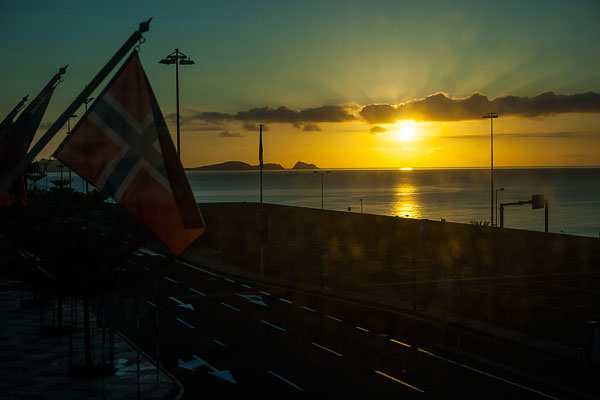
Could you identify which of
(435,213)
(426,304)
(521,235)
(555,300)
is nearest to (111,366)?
(426,304)

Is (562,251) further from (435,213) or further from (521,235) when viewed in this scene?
(435,213)

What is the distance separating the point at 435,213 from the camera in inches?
7077

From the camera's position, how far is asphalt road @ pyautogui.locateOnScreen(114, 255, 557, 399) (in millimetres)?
18047

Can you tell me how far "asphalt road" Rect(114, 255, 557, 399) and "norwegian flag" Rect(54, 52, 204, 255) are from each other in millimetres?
7208

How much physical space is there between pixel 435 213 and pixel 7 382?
16868 cm

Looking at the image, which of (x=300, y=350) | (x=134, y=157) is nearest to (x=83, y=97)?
(x=134, y=157)

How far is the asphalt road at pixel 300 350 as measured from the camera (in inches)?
711

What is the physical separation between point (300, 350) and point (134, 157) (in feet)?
42.0

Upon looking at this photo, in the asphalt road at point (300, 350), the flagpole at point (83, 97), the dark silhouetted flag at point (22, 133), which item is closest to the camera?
the flagpole at point (83, 97)

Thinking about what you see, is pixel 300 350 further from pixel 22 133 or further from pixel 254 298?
pixel 22 133

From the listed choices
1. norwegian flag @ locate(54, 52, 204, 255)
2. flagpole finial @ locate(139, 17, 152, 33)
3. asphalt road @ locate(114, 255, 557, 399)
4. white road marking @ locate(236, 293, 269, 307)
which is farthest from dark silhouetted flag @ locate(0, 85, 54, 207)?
white road marking @ locate(236, 293, 269, 307)

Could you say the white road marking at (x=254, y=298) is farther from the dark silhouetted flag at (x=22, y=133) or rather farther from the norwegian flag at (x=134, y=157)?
the norwegian flag at (x=134, y=157)

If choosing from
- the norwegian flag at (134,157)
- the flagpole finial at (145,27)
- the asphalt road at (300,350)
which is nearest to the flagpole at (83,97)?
the flagpole finial at (145,27)

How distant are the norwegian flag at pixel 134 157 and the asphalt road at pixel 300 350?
23.6 feet
